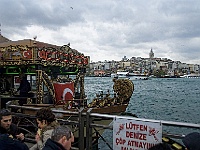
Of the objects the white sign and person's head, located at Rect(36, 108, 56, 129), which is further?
the white sign

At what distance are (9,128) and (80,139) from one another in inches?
53.5

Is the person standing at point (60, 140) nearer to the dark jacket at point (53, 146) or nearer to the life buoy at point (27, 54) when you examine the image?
the dark jacket at point (53, 146)

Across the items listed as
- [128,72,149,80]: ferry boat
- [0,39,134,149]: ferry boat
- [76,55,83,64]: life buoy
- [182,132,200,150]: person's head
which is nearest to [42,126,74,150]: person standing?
[182,132,200,150]: person's head

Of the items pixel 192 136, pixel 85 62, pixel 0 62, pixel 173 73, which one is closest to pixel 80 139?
pixel 192 136

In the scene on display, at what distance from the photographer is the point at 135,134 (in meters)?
4.04

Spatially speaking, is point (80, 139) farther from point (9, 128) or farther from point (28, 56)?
point (28, 56)

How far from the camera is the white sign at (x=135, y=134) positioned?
388cm

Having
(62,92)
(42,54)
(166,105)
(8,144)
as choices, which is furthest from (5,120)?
(166,105)

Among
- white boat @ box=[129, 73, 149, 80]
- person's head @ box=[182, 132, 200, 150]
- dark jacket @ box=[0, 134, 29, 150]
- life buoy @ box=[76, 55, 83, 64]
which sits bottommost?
white boat @ box=[129, 73, 149, 80]

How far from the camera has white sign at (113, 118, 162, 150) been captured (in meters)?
3.88

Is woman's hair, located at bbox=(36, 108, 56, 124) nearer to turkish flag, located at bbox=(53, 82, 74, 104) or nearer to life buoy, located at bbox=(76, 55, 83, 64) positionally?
turkish flag, located at bbox=(53, 82, 74, 104)

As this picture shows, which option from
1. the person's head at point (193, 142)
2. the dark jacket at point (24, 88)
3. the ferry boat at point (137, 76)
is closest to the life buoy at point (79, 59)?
the dark jacket at point (24, 88)

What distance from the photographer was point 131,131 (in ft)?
13.3

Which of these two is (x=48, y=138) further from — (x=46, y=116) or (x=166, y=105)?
(x=166, y=105)
